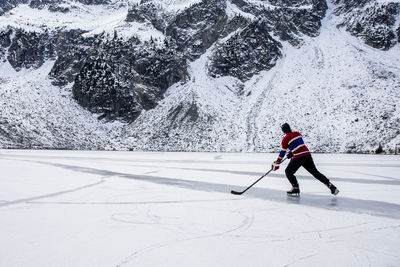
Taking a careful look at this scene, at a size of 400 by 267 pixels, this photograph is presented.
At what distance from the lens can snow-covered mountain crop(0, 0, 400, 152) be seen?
35125mm

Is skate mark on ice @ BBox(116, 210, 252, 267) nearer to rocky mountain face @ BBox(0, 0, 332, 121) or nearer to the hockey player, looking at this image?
the hockey player

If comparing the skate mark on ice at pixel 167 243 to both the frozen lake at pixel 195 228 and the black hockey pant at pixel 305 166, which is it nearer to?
the frozen lake at pixel 195 228

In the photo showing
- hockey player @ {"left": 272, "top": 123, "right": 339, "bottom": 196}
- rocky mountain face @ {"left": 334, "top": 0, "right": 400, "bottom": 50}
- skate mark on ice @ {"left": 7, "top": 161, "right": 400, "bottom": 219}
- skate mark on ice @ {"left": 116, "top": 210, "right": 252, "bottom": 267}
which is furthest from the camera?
rocky mountain face @ {"left": 334, "top": 0, "right": 400, "bottom": 50}

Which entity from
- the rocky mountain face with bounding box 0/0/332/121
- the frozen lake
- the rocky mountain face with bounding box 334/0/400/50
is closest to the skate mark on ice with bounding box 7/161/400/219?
the frozen lake

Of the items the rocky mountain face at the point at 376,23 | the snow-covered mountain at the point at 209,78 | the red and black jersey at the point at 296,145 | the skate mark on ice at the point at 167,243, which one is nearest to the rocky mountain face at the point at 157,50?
the snow-covered mountain at the point at 209,78

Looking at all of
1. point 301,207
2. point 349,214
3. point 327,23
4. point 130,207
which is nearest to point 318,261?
point 349,214

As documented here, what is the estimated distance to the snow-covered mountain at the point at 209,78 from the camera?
3512 cm

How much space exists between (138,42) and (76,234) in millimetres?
51663

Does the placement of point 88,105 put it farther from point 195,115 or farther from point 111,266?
point 111,266

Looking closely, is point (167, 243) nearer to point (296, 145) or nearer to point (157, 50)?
point (296, 145)

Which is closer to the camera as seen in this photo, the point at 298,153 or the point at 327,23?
the point at 298,153

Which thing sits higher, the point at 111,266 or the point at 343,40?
the point at 343,40

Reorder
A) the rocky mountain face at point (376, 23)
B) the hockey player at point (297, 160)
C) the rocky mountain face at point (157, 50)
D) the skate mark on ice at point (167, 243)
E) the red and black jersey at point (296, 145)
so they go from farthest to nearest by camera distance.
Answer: the rocky mountain face at point (376, 23) < the rocky mountain face at point (157, 50) < the red and black jersey at point (296, 145) < the hockey player at point (297, 160) < the skate mark on ice at point (167, 243)

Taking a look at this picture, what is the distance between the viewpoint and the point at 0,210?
5.02 meters
